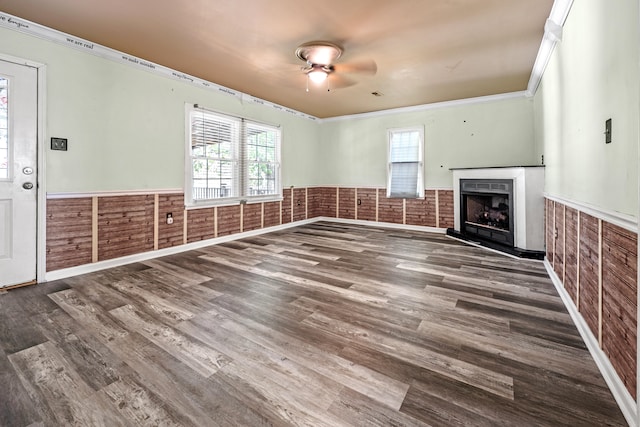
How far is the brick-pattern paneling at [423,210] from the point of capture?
6109mm

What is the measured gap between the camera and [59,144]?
10.4ft

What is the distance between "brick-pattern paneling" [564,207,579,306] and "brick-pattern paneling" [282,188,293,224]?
190 inches

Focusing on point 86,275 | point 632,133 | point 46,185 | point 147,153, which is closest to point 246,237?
point 147,153

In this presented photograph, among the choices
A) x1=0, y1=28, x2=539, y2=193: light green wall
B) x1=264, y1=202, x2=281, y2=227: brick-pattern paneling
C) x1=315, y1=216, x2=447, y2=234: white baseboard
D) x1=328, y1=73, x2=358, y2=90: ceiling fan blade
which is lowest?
x1=315, y1=216, x2=447, y2=234: white baseboard

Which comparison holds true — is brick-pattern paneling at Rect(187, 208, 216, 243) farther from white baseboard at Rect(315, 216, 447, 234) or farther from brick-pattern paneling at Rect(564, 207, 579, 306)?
brick-pattern paneling at Rect(564, 207, 579, 306)

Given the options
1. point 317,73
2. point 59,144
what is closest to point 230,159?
Answer: point 317,73

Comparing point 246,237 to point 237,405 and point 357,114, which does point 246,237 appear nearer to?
point 357,114

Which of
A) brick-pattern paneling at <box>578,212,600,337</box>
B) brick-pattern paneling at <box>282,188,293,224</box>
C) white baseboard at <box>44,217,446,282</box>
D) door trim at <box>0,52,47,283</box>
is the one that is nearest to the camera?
brick-pattern paneling at <box>578,212,600,337</box>

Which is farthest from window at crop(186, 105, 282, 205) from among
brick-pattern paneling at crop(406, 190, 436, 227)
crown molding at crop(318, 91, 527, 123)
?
brick-pattern paneling at crop(406, 190, 436, 227)

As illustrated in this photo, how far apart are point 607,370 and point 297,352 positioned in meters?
1.67

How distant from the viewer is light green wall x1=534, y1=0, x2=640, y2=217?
1.40 m

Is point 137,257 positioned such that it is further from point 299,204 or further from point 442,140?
point 442,140

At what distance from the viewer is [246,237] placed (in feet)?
17.9

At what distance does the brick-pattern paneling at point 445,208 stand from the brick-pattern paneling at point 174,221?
475 cm
